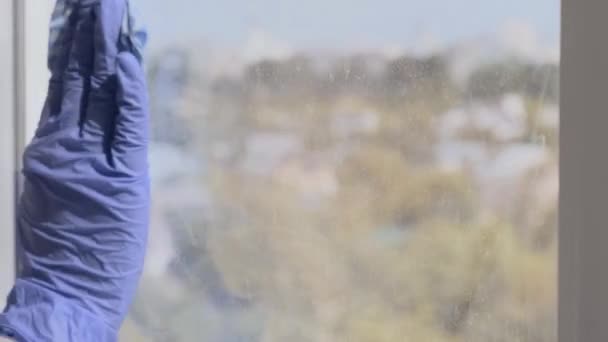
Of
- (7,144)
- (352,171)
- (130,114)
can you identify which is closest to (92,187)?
(130,114)

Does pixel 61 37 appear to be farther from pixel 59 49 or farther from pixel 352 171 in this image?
pixel 352 171

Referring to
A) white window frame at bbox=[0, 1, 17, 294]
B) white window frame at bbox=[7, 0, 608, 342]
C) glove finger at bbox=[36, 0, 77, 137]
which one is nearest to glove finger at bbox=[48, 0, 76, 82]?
glove finger at bbox=[36, 0, 77, 137]

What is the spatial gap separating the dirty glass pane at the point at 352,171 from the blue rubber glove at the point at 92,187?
3.6 inches

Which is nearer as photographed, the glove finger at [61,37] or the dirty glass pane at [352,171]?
the dirty glass pane at [352,171]

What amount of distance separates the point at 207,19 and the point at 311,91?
0.19 m

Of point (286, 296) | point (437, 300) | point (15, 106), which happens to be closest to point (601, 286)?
point (437, 300)

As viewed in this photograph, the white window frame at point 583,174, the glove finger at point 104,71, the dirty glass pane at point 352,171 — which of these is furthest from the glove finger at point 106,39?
the white window frame at point 583,174

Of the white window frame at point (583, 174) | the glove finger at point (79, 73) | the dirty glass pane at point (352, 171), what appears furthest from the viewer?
the glove finger at point (79, 73)

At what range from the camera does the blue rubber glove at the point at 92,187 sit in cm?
110

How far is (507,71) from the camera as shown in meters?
1.02

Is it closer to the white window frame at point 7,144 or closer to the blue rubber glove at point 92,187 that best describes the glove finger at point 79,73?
the blue rubber glove at point 92,187

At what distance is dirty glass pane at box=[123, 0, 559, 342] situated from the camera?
1014 millimetres

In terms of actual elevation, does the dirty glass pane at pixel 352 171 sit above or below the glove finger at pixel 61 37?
below

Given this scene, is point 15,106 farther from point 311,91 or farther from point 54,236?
point 311,91
